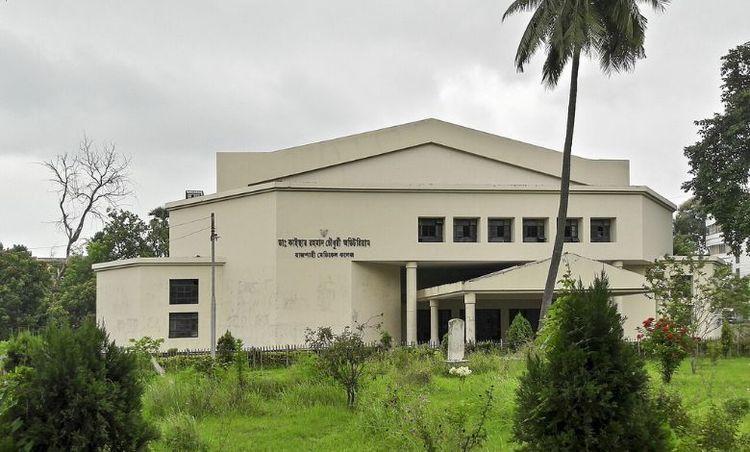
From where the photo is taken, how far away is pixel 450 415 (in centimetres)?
1044

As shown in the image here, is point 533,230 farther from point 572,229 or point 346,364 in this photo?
point 346,364

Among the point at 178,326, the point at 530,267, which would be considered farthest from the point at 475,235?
the point at 178,326

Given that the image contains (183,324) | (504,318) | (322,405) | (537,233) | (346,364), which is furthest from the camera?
(504,318)

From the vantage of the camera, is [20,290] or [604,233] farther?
[20,290]

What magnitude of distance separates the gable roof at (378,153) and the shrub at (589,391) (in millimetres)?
30713

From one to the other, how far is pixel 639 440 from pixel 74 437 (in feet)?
15.7

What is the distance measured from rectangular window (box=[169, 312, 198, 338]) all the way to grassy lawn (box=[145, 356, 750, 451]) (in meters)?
20.5

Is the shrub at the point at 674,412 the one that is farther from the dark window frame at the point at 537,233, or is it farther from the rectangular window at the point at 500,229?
the dark window frame at the point at 537,233

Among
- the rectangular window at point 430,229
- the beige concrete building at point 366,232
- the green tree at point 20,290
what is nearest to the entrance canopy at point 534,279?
the beige concrete building at point 366,232

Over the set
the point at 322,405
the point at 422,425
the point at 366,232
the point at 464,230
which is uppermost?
the point at 464,230

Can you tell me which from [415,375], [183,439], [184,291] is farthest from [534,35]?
[183,439]

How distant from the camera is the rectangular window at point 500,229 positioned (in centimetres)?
3731

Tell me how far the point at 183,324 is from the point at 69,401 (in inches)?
1202

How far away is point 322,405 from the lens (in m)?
14.5
